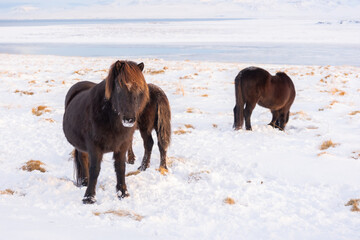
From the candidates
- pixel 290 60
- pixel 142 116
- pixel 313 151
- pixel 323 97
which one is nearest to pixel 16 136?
pixel 142 116

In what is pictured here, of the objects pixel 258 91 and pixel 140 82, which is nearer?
pixel 140 82

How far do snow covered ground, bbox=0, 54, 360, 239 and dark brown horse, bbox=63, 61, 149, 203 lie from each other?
0.44 meters

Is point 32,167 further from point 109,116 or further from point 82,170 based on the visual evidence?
point 109,116

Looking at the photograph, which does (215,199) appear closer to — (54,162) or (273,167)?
(273,167)

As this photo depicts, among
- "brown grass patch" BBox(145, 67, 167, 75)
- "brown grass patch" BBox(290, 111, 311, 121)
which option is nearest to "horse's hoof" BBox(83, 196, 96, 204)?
"brown grass patch" BBox(290, 111, 311, 121)

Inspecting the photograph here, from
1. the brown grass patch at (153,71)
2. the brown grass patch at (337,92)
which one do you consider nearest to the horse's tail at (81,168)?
the brown grass patch at (337,92)

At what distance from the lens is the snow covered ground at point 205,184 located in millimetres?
3217

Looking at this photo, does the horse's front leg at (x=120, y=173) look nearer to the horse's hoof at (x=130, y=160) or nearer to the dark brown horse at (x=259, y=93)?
the horse's hoof at (x=130, y=160)

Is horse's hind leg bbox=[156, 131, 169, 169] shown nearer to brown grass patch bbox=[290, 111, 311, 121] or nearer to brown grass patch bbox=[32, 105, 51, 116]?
brown grass patch bbox=[290, 111, 311, 121]

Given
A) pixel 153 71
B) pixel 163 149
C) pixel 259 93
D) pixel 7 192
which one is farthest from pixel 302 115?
pixel 153 71

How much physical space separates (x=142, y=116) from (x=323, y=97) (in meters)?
8.06

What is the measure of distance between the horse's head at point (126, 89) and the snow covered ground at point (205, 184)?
1.03 metres

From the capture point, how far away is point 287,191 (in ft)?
13.6

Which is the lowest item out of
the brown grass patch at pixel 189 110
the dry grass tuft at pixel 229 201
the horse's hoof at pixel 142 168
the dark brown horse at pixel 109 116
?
the brown grass patch at pixel 189 110
